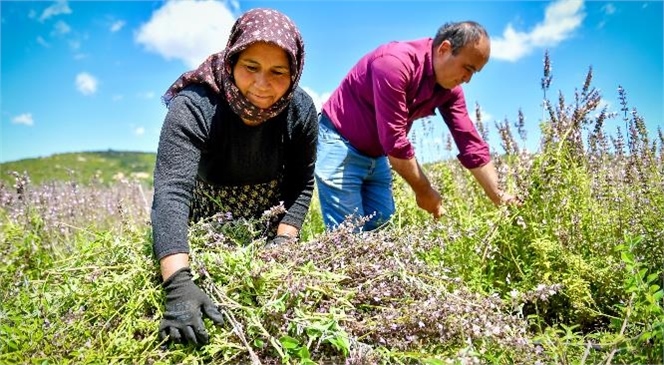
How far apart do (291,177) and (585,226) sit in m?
1.51

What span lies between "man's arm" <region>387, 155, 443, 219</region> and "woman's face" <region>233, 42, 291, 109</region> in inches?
44.4

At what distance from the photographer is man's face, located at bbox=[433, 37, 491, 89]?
286 centimetres

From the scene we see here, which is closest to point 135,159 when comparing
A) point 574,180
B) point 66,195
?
point 66,195

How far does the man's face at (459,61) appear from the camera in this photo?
286 cm

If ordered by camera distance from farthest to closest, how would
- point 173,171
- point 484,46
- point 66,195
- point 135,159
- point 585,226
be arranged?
point 135,159
point 66,195
point 484,46
point 585,226
point 173,171

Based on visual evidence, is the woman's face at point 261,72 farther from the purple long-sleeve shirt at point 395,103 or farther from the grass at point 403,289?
the purple long-sleeve shirt at point 395,103

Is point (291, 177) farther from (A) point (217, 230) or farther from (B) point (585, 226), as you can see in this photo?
(B) point (585, 226)

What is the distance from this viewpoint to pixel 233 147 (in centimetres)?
220

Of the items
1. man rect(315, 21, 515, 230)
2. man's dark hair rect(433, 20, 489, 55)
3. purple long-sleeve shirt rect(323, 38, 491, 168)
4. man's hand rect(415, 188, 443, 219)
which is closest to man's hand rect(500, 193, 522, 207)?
man rect(315, 21, 515, 230)

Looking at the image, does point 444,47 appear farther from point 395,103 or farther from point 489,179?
point 489,179

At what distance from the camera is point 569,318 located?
85.0 inches

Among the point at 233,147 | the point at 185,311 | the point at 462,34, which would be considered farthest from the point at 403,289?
the point at 462,34

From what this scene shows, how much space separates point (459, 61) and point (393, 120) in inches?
21.3

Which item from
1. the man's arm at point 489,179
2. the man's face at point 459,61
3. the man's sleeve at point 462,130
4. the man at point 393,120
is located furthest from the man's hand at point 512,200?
the man's face at point 459,61
